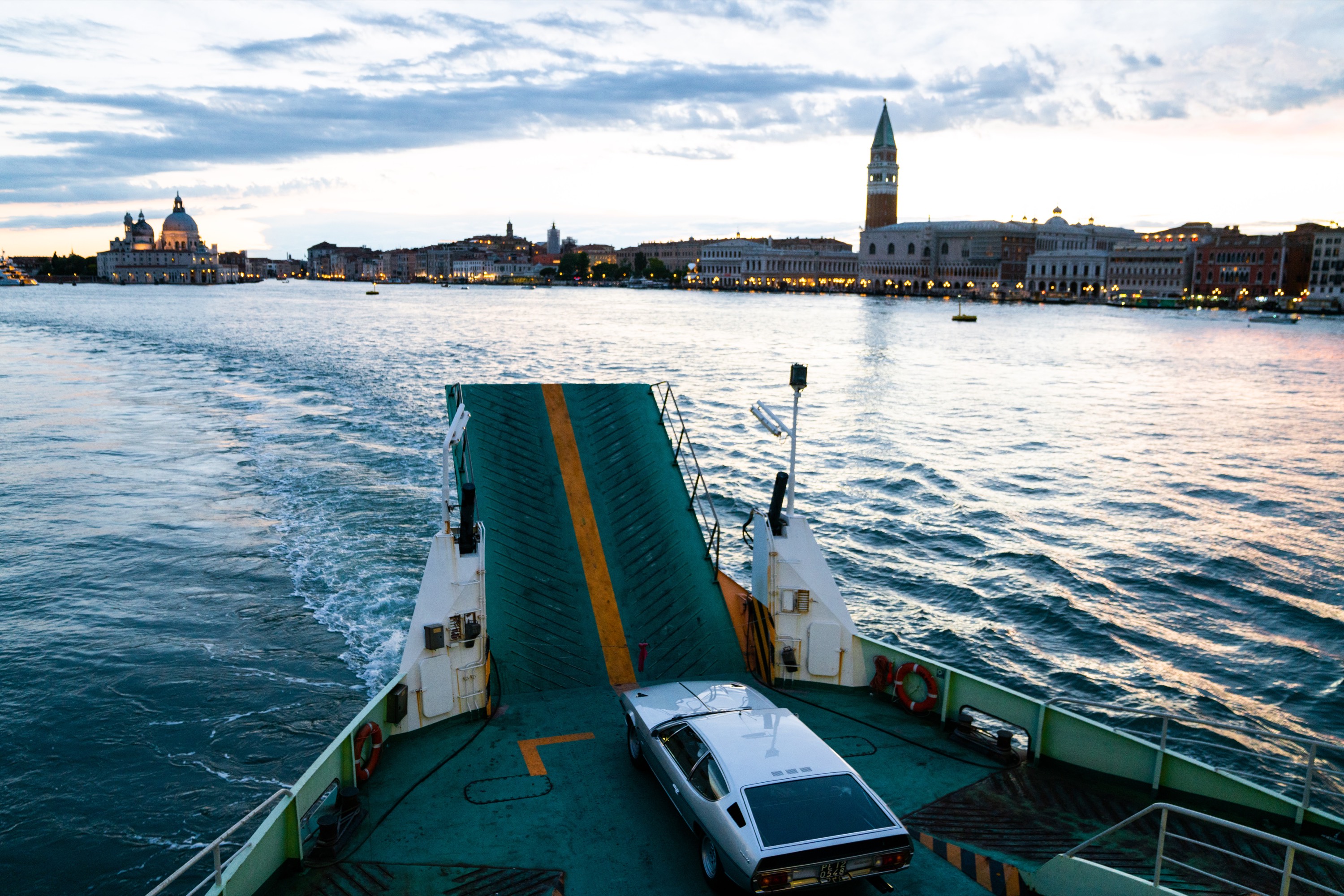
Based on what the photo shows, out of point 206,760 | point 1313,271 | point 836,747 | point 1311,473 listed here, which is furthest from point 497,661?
point 1313,271

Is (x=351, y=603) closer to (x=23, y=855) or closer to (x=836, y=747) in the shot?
(x=23, y=855)

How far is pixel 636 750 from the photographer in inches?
409

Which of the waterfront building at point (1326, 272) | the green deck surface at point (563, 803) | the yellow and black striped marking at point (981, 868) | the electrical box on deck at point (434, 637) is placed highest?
the waterfront building at point (1326, 272)

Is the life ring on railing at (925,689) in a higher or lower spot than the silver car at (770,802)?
lower

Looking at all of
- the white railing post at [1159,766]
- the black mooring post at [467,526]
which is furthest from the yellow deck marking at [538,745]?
the white railing post at [1159,766]

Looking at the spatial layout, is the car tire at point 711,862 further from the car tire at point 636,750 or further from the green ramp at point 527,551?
the green ramp at point 527,551

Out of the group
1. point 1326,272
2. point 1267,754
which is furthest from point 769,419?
point 1326,272

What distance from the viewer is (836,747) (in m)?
11.0

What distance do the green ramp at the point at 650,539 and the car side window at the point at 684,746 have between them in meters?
3.57

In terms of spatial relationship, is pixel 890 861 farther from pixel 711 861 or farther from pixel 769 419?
pixel 769 419

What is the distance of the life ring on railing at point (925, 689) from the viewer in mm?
11656

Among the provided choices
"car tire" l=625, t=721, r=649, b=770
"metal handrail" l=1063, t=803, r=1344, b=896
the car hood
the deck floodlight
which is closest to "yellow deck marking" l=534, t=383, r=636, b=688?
"car tire" l=625, t=721, r=649, b=770

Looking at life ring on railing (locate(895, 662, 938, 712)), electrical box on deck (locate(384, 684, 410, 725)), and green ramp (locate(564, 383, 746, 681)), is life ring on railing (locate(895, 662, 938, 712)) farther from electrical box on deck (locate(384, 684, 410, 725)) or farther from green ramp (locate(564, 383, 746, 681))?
electrical box on deck (locate(384, 684, 410, 725))

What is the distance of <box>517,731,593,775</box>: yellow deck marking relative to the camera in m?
10.5
